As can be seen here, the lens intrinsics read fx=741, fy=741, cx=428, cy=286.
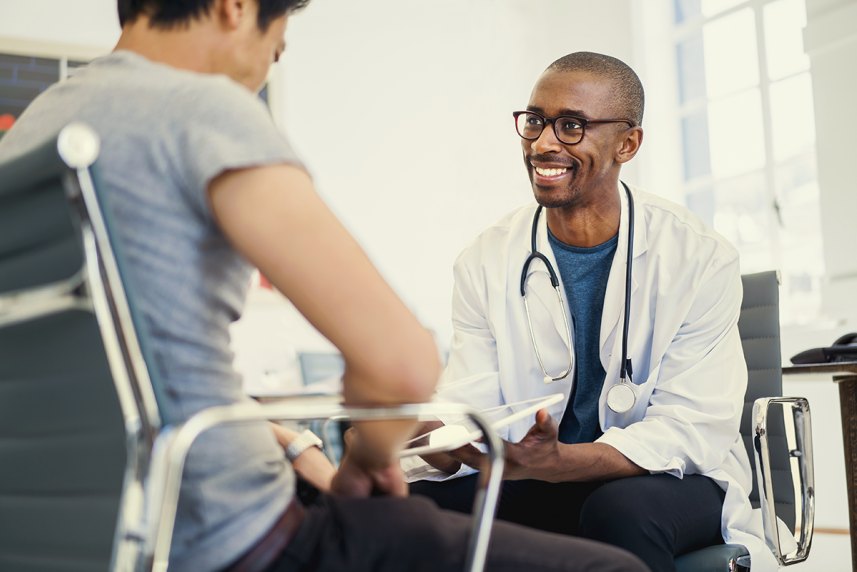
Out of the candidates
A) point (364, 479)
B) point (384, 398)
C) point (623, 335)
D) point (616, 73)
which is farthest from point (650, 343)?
point (384, 398)

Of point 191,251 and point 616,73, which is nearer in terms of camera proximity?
point 191,251

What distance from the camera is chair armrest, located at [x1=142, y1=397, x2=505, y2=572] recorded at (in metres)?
0.51

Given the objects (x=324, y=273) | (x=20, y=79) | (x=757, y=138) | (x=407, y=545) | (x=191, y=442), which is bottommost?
(x=407, y=545)

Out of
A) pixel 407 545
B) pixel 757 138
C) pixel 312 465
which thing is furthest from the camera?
pixel 757 138

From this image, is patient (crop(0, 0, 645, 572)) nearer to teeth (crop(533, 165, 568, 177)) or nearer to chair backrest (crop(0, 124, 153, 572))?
chair backrest (crop(0, 124, 153, 572))

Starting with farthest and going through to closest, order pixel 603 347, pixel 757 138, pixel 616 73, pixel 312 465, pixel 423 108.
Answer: pixel 423 108 < pixel 757 138 < pixel 616 73 < pixel 603 347 < pixel 312 465

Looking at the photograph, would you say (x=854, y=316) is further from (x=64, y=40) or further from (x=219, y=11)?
(x=64, y=40)

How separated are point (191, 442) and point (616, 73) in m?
1.49

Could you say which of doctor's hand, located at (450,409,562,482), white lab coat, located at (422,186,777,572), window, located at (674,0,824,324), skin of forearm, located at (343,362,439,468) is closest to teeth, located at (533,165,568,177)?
white lab coat, located at (422,186,777,572)

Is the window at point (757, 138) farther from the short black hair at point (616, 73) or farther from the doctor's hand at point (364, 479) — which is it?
the doctor's hand at point (364, 479)

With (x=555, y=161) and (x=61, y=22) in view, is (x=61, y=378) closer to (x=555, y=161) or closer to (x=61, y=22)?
(x=555, y=161)

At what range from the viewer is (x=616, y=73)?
1.76m

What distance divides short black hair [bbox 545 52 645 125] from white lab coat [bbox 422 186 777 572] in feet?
0.83

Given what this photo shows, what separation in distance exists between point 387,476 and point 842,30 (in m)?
3.29
